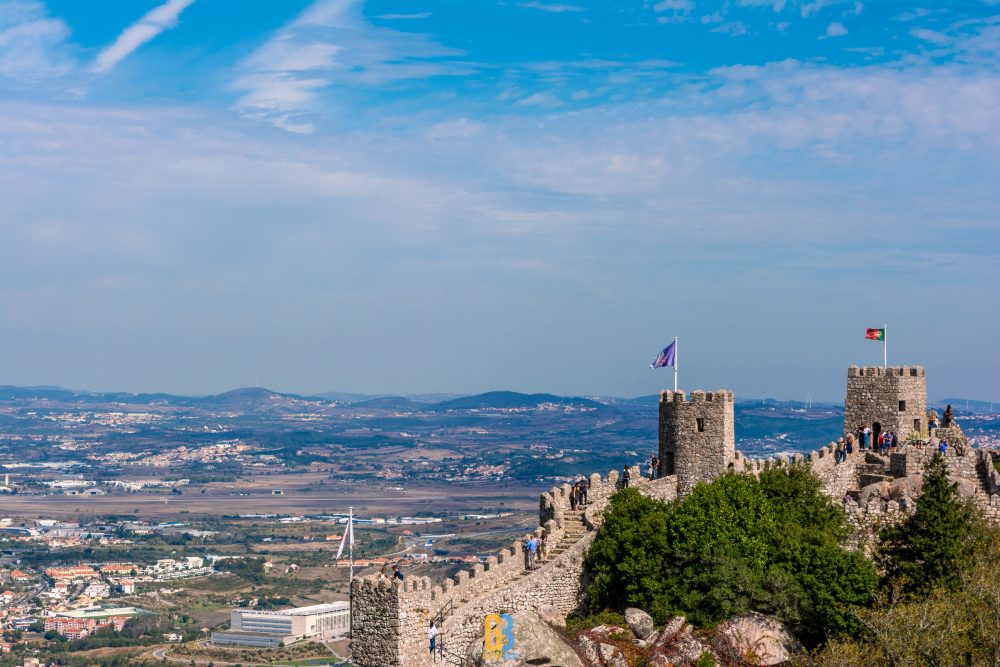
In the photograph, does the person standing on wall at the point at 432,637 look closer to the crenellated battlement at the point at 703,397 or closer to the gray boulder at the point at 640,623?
the gray boulder at the point at 640,623

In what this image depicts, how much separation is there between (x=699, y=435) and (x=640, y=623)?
8.36 m

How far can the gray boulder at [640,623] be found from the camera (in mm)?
40356

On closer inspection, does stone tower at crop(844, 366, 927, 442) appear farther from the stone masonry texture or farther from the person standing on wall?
the person standing on wall

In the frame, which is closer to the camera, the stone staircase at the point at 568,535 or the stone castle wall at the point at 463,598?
the stone castle wall at the point at 463,598

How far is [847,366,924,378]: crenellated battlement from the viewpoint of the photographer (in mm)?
53031

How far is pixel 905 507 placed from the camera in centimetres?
4597

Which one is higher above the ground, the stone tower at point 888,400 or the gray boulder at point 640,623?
the stone tower at point 888,400

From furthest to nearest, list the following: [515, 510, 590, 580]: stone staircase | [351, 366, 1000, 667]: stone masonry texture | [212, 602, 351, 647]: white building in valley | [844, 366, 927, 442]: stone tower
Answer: [212, 602, 351, 647]: white building in valley → [844, 366, 927, 442]: stone tower → [515, 510, 590, 580]: stone staircase → [351, 366, 1000, 667]: stone masonry texture

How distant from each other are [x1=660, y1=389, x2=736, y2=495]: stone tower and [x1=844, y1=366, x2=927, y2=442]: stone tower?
9.07m

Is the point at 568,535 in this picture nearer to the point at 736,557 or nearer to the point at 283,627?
the point at 736,557

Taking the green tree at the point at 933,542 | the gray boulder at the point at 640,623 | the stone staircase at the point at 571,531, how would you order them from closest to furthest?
the green tree at the point at 933,542 < the gray boulder at the point at 640,623 < the stone staircase at the point at 571,531

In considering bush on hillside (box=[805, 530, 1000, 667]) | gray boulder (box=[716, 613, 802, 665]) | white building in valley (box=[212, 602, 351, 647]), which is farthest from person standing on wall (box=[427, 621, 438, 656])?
white building in valley (box=[212, 602, 351, 647])

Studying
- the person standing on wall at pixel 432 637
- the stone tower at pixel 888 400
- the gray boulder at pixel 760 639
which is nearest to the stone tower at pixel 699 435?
the gray boulder at pixel 760 639

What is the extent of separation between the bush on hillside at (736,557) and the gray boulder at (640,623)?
0.41m
